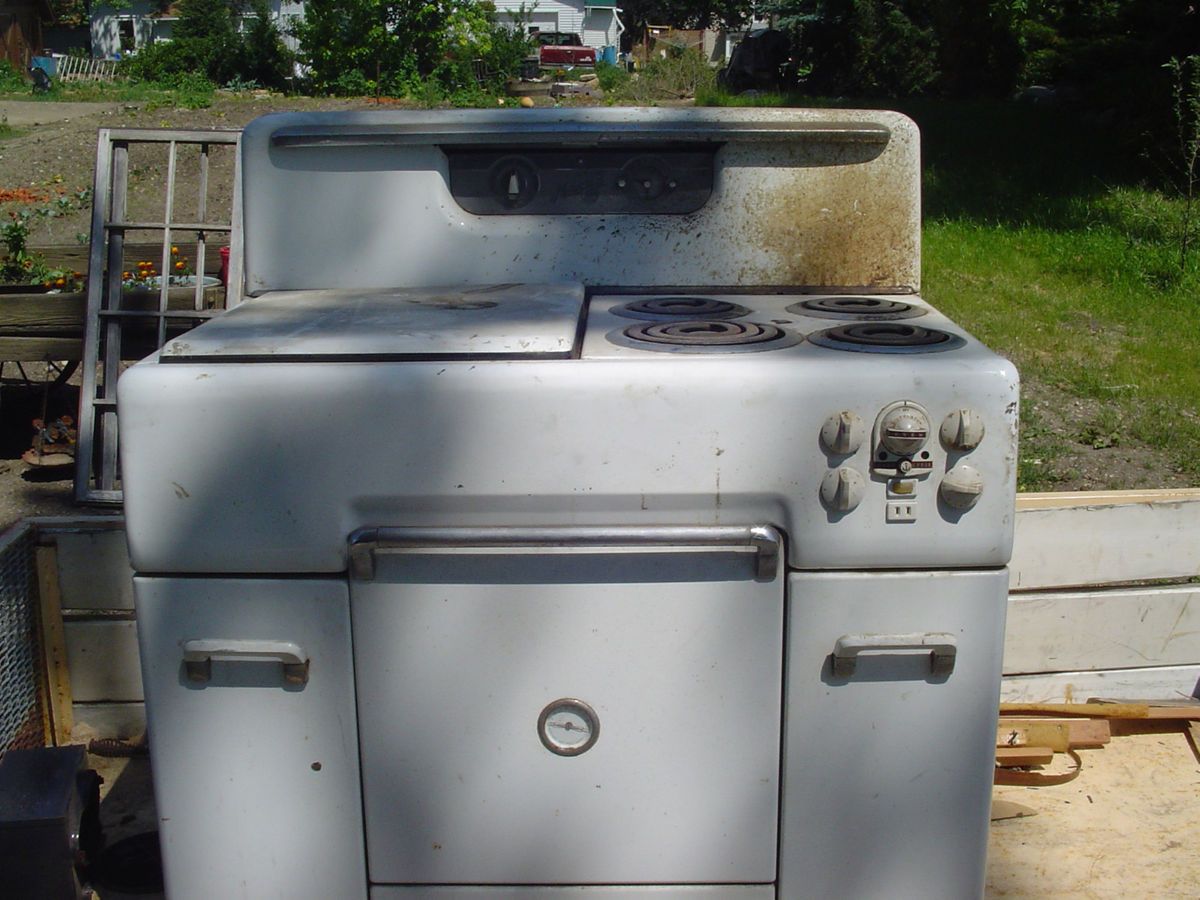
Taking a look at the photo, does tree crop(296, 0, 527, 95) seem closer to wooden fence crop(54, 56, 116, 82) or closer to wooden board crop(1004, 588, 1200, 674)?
wooden fence crop(54, 56, 116, 82)

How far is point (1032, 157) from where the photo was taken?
11438 millimetres

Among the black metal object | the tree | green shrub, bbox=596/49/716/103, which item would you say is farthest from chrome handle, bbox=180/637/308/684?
green shrub, bbox=596/49/716/103

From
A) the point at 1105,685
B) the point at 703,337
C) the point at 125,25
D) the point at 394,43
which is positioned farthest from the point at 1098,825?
the point at 125,25

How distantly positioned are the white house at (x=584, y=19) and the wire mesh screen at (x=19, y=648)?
4691 cm

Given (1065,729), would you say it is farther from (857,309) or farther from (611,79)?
(611,79)

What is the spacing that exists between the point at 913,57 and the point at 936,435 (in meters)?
20.6

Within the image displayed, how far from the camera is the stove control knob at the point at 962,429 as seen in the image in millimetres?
1700

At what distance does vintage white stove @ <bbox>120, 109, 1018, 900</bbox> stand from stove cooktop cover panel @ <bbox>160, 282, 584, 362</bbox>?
0.01 metres

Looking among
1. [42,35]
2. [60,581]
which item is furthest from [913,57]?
[42,35]

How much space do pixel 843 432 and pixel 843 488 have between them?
0.27 ft

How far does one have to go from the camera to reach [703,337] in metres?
1.89

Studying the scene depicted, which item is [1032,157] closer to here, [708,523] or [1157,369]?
[1157,369]

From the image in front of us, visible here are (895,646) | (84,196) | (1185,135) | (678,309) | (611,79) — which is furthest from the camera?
(611,79)

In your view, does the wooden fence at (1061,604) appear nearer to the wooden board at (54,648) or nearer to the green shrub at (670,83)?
the wooden board at (54,648)
